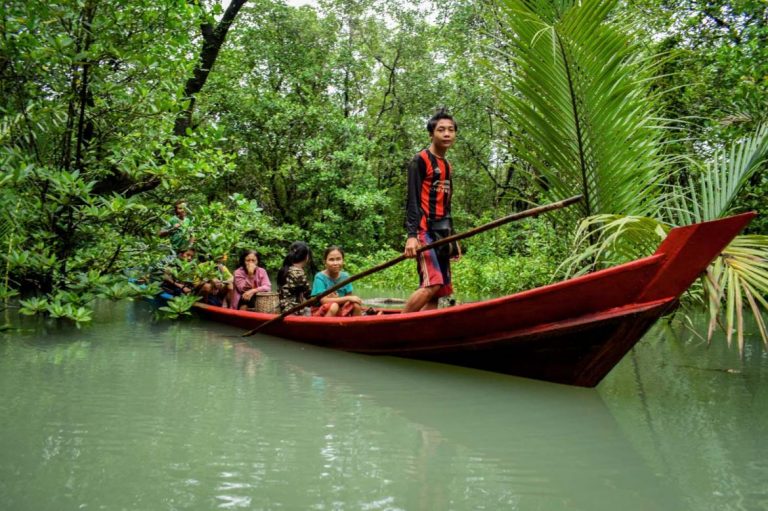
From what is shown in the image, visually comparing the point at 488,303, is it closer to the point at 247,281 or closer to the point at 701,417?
the point at 701,417

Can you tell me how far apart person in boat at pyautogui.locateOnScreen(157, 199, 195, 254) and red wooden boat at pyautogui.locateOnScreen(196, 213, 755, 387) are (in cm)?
208

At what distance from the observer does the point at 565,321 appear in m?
3.19

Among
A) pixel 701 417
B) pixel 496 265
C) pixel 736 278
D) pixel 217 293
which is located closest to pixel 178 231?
pixel 217 293

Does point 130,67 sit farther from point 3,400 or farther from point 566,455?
point 566,455

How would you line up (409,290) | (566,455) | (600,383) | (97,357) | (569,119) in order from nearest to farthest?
(566,455), (569,119), (600,383), (97,357), (409,290)

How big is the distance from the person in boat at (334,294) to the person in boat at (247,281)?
4.02 ft

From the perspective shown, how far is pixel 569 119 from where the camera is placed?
10.6 feet

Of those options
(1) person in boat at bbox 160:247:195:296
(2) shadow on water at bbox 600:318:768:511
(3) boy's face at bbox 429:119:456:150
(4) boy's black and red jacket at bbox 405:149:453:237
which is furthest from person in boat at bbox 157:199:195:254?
(2) shadow on water at bbox 600:318:768:511

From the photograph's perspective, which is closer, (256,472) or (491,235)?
(256,472)

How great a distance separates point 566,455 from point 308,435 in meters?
1.06

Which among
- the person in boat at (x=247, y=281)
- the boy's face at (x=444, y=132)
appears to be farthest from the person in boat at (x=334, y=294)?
the boy's face at (x=444, y=132)

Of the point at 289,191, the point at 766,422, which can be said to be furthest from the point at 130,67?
the point at 289,191

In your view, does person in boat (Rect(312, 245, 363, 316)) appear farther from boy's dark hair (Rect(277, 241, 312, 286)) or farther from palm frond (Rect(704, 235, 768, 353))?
palm frond (Rect(704, 235, 768, 353))

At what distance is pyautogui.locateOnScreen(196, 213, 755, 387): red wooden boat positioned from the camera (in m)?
2.68
